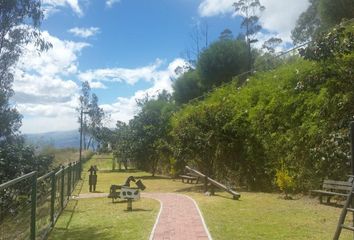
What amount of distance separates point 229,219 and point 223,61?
94.1 feet

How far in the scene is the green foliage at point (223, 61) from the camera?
3859cm

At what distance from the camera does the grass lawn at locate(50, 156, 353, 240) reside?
9266 millimetres

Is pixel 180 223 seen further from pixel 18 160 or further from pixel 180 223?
pixel 18 160

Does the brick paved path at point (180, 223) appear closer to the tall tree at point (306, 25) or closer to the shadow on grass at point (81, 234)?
the shadow on grass at point (81, 234)

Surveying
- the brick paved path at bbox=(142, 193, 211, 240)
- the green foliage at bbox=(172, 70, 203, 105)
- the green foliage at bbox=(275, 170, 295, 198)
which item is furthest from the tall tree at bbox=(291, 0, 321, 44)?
the brick paved path at bbox=(142, 193, 211, 240)

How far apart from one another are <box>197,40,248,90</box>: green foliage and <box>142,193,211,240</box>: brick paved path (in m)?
25.7

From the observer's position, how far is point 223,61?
126 feet

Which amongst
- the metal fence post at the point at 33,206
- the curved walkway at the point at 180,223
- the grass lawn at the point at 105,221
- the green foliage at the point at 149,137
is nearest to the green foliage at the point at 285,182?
the curved walkway at the point at 180,223

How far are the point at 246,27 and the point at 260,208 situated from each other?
37861 millimetres

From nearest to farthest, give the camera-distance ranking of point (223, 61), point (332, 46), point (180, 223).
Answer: point (180, 223)
point (332, 46)
point (223, 61)

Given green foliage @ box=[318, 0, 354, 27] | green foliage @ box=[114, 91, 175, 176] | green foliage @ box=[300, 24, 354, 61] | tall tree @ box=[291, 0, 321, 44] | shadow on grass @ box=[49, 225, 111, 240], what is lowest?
shadow on grass @ box=[49, 225, 111, 240]

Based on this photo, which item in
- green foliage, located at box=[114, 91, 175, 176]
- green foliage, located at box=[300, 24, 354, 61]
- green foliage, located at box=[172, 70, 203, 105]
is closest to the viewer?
green foliage, located at box=[300, 24, 354, 61]

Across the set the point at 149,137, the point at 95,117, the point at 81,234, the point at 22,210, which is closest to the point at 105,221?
the point at 81,234

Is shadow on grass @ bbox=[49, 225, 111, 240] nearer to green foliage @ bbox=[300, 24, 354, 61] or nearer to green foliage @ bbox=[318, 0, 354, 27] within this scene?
green foliage @ bbox=[300, 24, 354, 61]
